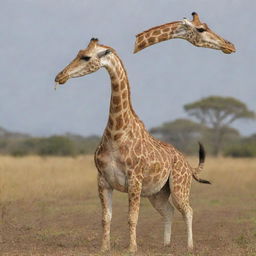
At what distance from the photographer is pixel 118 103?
27.5 ft

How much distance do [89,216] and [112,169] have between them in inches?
222

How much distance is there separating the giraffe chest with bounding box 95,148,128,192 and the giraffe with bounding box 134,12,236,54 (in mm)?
1454

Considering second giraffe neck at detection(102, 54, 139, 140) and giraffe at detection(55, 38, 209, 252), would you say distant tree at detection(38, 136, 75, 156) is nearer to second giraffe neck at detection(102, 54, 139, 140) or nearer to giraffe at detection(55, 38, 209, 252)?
giraffe at detection(55, 38, 209, 252)

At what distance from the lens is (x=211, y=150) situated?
48.9 metres

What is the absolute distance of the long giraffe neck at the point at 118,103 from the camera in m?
8.31

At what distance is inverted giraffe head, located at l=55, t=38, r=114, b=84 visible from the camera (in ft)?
25.7

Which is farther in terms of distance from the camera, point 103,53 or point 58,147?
point 58,147

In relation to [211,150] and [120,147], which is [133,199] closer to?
[120,147]

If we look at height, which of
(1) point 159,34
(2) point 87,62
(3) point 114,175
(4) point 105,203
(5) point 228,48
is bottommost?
(4) point 105,203

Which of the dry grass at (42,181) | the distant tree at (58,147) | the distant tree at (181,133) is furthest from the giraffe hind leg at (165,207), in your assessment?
the distant tree at (181,133)

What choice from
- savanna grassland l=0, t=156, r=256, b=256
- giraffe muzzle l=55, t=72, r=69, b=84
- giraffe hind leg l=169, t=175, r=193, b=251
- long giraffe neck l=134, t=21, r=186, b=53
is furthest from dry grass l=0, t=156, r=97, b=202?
giraffe muzzle l=55, t=72, r=69, b=84

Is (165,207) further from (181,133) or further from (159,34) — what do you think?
(181,133)

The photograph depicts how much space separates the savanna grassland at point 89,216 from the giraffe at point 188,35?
105 inches

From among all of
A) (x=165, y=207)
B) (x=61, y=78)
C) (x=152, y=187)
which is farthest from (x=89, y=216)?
(x=61, y=78)
